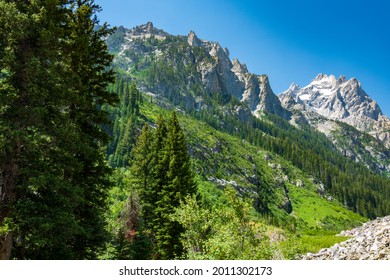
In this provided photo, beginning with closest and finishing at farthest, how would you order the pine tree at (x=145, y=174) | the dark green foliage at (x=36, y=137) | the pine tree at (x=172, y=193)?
the dark green foliage at (x=36, y=137) → the pine tree at (x=172, y=193) → the pine tree at (x=145, y=174)

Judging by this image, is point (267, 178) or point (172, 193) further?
point (267, 178)

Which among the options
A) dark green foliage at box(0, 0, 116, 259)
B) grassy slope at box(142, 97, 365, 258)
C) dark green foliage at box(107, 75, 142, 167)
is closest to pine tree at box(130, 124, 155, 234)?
dark green foliage at box(0, 0, 116, 259)

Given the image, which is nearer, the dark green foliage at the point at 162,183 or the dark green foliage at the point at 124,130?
the dark green foliage at the point at 162,183

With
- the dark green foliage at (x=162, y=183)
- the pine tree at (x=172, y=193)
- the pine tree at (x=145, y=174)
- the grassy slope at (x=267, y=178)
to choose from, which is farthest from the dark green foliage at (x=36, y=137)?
the grassy slope at (x=267, y=178)

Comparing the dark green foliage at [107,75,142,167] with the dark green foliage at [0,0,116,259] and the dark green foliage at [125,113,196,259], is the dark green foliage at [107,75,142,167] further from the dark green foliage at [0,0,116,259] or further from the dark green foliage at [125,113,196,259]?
the dark green foliage at [0,0,116,259]

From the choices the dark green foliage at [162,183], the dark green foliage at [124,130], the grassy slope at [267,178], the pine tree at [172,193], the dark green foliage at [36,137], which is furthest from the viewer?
the grassy slope at [267,178]

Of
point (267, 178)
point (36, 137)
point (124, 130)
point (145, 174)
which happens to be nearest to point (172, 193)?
point (145, 174)

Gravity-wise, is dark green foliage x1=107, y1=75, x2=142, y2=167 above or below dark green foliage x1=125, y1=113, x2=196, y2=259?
above

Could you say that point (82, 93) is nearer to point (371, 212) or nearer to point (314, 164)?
point (371, 212)

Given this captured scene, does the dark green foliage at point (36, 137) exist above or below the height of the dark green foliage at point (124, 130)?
below

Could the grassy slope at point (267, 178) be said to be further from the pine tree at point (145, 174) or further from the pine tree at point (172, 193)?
the pine tree at point (172, 193)

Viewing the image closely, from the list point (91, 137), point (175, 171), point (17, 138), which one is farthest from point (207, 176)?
point (17, 138)

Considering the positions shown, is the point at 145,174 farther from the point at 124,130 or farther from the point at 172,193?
the point at 124,130
